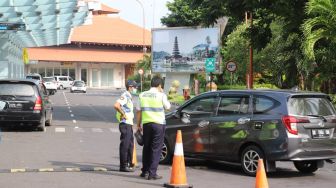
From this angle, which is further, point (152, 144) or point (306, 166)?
point (306, 166)

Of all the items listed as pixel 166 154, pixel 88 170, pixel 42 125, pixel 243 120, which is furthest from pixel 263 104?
pixel 42 125

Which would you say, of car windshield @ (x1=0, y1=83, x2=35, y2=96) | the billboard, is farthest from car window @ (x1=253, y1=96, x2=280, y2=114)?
the billboard

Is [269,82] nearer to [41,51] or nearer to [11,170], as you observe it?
[11,170]

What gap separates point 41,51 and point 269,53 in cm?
5085

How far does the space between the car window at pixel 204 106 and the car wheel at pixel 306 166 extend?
1.96m

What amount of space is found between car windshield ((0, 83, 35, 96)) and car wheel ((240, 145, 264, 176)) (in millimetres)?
10362

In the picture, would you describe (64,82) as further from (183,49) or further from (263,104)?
(263,104)

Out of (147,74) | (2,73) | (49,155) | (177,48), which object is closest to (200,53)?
(177,48)

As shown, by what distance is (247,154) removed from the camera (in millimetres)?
11883

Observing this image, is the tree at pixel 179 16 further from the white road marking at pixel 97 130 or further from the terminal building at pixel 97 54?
the white road marking at pixel 97 130

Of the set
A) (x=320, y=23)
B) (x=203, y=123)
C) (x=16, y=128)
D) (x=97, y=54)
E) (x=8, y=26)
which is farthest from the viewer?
(x=97, y=54)

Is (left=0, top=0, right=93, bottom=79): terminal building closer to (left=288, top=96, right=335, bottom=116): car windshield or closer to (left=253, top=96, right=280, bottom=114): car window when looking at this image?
(left=253, top=96, right=280, bottom=114): car window

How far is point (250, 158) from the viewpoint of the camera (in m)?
11.8

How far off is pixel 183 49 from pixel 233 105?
119 ft
